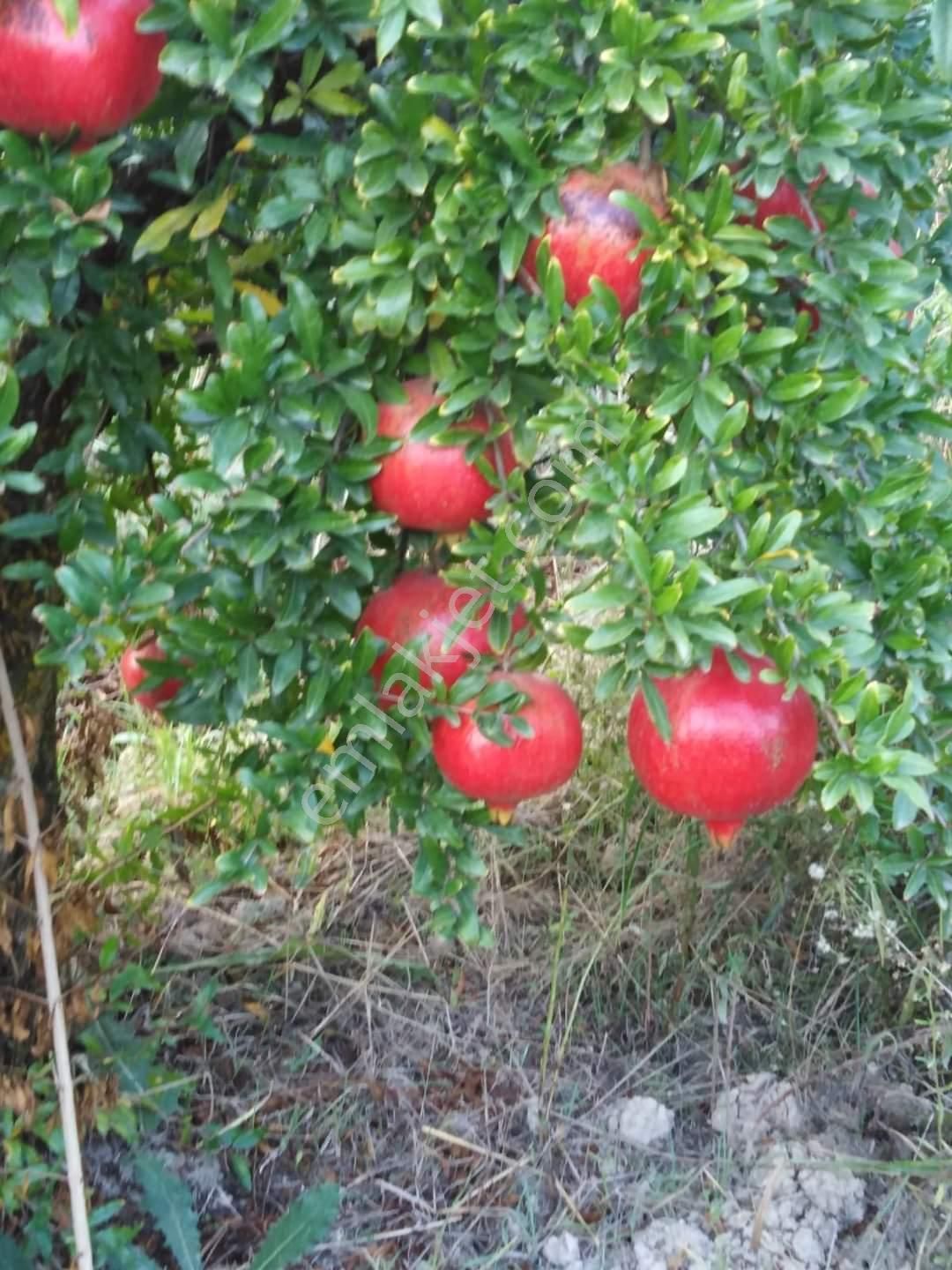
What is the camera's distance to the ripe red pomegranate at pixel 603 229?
910 mm

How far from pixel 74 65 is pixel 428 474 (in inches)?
15.6

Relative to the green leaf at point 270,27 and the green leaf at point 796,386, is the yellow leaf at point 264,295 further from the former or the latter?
the green leaf at point 796,386

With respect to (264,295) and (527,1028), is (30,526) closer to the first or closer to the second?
(264,295)

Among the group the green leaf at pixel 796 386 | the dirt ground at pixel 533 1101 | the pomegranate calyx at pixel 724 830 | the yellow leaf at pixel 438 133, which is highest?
the yellow leaf at pixel 438 133

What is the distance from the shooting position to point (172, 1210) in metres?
1.55

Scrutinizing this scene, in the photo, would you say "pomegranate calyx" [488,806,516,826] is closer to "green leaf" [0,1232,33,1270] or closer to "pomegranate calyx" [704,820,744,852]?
"pomegranate calyx" [704,820,744,852]

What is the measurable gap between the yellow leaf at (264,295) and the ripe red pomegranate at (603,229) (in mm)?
335

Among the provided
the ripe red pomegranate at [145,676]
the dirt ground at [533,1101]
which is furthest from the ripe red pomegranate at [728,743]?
the dirt ground at [533,1101]

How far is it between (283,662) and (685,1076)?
124 centimetres

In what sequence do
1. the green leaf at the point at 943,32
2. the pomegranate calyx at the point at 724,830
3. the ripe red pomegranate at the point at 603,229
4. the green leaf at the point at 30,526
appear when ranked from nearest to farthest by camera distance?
the green leaf at the point at 943,32 → the ripe red pomegranate at the point at 603,229 → the pomegranate calyx at the point at 724,830 → the green leaf at the point at 30,526

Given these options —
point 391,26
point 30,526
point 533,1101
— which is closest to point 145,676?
point 30,526

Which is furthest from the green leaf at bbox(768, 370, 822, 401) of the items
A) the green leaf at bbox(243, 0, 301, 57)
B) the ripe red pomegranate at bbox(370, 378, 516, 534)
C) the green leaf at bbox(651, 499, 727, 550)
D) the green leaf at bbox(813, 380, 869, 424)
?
the green leaf at bbox(243, 0, 301, 57)

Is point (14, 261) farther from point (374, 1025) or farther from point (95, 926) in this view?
point (374, 1025)

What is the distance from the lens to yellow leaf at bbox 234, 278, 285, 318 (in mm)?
1169
